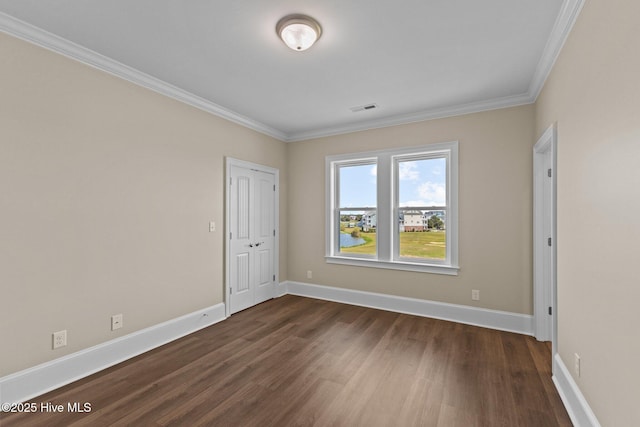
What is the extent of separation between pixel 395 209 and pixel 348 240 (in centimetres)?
96

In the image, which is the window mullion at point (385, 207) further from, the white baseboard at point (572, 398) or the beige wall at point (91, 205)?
the beige wall at point (91, 205)

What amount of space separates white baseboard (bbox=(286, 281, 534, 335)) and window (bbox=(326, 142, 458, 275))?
47 centimetres

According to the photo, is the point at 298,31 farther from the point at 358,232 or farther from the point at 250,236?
the point at 358,232

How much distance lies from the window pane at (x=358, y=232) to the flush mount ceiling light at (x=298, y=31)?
111 inches

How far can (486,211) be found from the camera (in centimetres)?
368

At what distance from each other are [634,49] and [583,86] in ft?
2.17

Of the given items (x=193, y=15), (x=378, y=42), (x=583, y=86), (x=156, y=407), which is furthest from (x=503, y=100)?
(x=156, y=407)

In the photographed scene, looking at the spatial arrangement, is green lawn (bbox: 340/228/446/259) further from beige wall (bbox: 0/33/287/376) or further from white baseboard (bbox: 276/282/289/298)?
beige wall (bbox: 0/33/287/376)

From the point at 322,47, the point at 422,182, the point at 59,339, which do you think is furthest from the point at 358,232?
the point at 59,339

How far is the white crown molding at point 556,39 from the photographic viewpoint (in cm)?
193

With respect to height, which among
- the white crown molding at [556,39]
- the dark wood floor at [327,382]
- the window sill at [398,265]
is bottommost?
the dark wood floor at [327,382]

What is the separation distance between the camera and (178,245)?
3.37m

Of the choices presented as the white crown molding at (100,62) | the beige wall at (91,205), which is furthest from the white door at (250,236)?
the white crown molding at (100,62)

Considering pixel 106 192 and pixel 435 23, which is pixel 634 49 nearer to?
pixel 435 23
